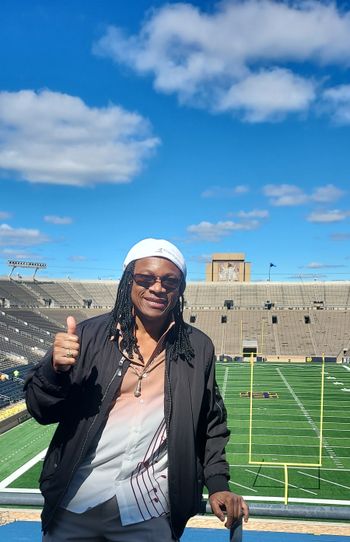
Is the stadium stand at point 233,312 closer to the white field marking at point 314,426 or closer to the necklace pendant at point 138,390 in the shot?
the white field marking at point 314,426

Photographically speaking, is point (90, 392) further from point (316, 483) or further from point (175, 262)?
point (316, 483)

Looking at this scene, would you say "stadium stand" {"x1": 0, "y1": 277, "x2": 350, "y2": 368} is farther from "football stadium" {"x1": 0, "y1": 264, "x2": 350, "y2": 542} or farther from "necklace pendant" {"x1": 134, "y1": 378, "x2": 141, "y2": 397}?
"necklace pendant" {"x1": 134, "y1": 378, "x2": 141, "y2": 397}

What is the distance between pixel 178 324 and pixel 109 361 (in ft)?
1.00

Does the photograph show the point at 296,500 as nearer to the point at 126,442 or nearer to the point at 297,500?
the point at 297,500

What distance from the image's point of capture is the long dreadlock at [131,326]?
1.72 m

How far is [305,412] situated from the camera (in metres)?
18.4

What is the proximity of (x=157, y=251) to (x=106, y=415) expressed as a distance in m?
0.58

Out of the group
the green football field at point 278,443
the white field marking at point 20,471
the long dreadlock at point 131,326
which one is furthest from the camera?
the white field marking at point 20,471

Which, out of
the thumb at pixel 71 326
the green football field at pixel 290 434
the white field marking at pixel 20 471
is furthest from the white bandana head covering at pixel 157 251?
the white field marking at pixel 20 471

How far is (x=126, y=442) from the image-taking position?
63.5 inches

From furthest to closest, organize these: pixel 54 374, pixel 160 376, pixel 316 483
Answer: pixel 316 483
pixel 160 376
pixel 54 374

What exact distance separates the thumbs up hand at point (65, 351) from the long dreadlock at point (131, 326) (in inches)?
9.4

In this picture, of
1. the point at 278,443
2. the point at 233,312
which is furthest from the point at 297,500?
the point at 233,312

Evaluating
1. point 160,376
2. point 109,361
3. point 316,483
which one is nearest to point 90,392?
point 109,361
